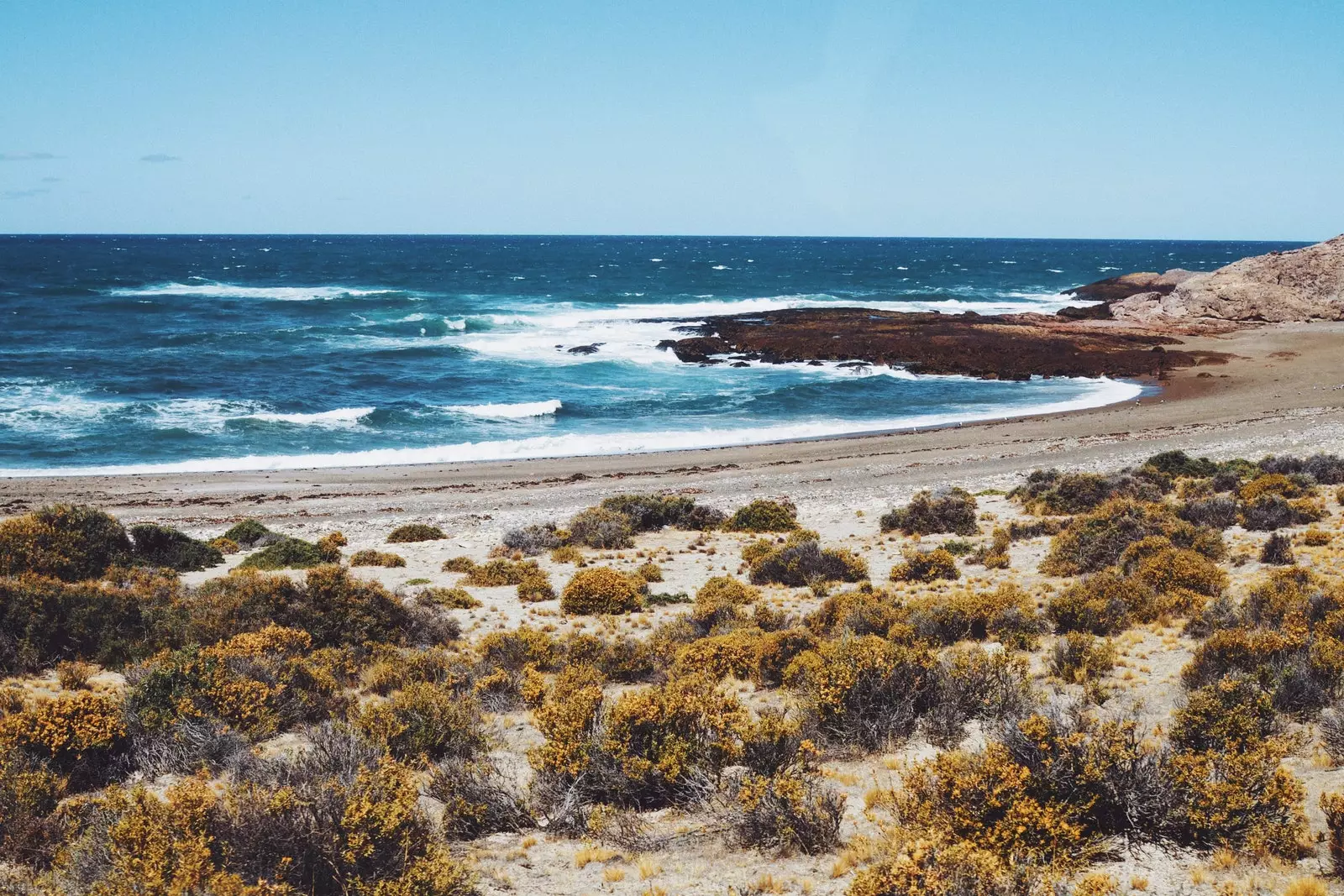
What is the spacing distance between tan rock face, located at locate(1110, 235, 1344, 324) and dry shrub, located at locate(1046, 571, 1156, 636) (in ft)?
181

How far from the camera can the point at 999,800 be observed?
5.59m

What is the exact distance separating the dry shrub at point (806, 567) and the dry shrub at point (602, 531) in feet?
12.2

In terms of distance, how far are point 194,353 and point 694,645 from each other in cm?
4627

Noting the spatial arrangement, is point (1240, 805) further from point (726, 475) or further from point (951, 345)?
point (951, 345)

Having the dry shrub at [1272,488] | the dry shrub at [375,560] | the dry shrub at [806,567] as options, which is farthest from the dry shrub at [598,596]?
the dry shrub at [1272,488]

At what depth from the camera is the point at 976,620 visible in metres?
10.4

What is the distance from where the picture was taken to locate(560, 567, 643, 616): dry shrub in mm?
12602

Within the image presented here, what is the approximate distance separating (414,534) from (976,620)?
39.1 ft

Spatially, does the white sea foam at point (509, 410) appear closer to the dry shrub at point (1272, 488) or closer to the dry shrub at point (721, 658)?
the dry shrub at point (1272, 488)

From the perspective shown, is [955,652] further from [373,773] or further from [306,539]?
[306,539]

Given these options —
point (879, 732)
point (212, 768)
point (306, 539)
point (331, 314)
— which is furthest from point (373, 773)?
point (331, 314)

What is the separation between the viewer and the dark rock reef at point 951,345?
45000mm

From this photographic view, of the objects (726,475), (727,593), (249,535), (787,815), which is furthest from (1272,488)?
(249,535)

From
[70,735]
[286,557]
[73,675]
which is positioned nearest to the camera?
[70,735]
